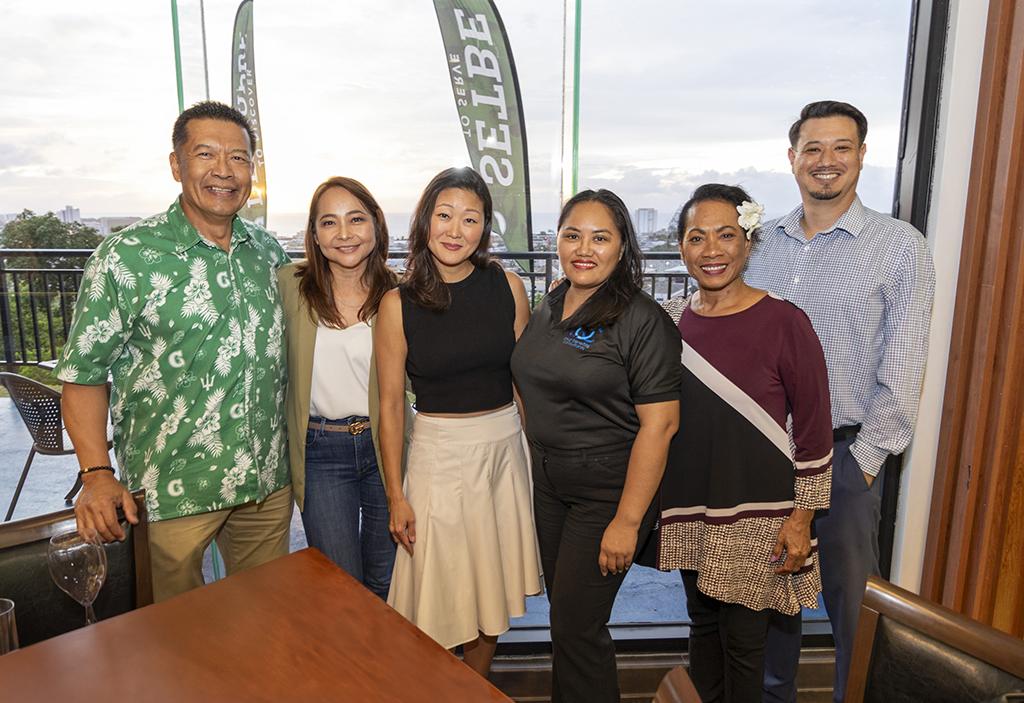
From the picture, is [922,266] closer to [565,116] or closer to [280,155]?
[565,116]

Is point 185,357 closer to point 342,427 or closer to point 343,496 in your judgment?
point 342,427

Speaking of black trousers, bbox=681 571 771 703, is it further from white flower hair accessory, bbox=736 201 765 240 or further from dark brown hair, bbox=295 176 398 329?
dark brown hair, bbox=295 176 398 329

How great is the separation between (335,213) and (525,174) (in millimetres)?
723

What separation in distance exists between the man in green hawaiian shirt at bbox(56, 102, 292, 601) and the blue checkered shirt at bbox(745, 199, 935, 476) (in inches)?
60.3

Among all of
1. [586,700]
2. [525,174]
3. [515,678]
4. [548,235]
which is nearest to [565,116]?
[525,174]

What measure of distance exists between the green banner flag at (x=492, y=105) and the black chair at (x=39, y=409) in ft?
5.34

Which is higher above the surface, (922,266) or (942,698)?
(922,266)

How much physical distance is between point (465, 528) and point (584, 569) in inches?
13.7

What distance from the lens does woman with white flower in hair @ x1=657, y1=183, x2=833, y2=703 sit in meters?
1.66

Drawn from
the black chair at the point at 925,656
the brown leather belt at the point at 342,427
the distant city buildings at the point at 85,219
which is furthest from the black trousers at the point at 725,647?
the distant city buildings at the point at 85,219

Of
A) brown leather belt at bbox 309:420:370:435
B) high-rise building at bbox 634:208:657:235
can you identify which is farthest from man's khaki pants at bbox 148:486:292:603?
high-rise building at bbox 634:208:657:235

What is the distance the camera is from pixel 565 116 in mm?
2314

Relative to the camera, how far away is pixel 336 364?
1.96 meters

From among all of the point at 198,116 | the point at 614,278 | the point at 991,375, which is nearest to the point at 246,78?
the point at 198,116
